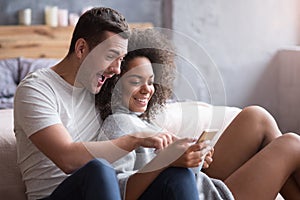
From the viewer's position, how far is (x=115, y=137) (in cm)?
164

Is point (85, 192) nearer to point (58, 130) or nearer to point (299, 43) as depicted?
point (58, 130)

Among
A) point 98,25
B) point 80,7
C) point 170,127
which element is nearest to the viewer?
point 98,25

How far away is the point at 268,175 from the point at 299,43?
2693mm

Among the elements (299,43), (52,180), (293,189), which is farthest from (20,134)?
(299,43)

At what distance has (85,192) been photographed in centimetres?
142

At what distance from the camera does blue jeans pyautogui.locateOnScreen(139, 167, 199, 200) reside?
1.46 m

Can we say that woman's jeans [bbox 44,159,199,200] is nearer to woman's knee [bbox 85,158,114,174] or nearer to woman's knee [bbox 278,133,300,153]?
woman's knee [bbox 85,158,114,174]

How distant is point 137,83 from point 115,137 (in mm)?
164

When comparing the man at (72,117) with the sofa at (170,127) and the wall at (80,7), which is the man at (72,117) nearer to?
the sofa at (170,127)

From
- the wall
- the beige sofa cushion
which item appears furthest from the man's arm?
the wall

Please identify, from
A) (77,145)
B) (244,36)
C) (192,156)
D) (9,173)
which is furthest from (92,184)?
(244,36)

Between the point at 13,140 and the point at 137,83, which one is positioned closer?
the point at 137,83

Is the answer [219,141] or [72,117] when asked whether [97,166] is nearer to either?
[72,117]

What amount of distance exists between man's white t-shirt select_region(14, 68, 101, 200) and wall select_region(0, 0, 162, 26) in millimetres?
2318
